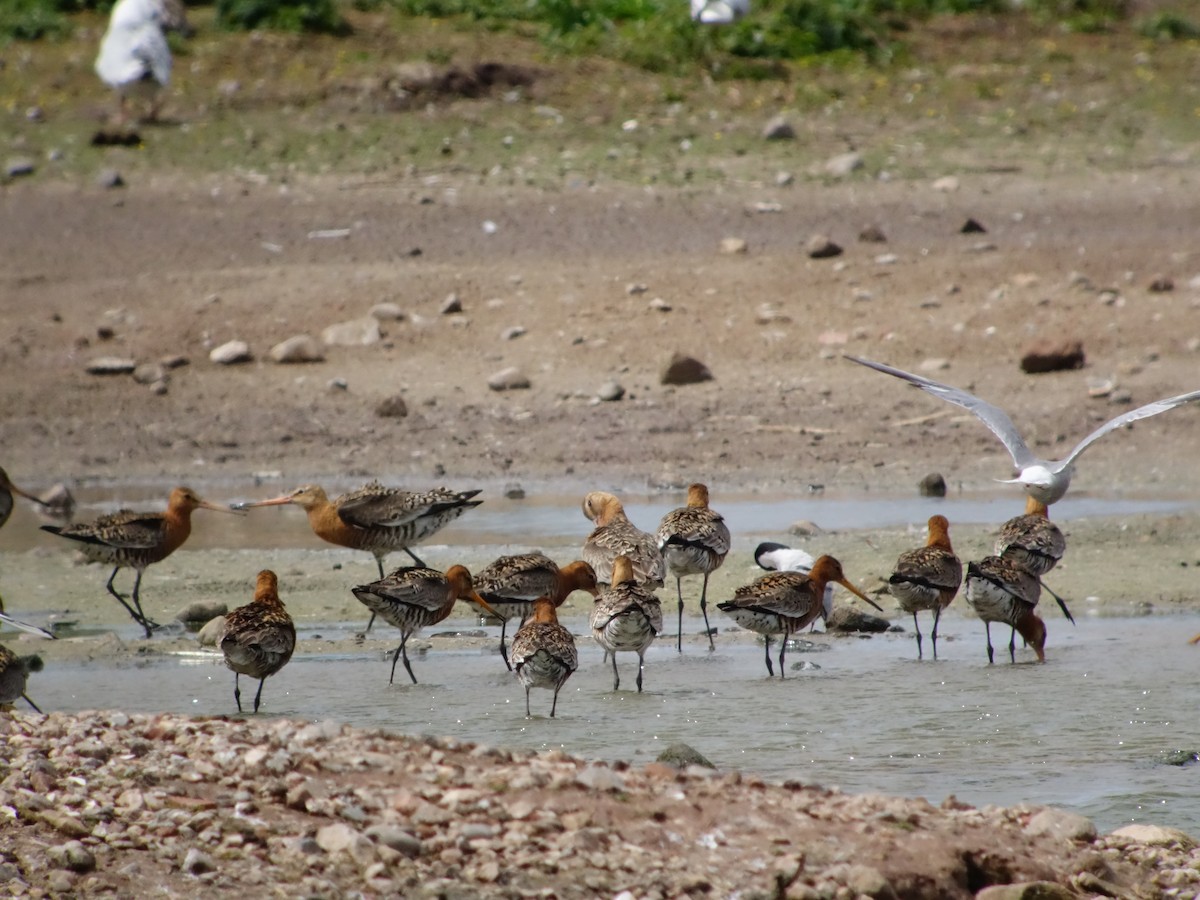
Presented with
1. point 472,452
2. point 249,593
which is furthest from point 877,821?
point 472,452

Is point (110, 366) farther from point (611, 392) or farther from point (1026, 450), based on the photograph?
point (1026, 450)

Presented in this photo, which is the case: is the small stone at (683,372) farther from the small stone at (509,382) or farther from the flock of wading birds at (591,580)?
the flock of wading birds at (591,580)

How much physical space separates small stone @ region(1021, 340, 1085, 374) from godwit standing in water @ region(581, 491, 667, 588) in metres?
5.84

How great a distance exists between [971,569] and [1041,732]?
5.44 feet

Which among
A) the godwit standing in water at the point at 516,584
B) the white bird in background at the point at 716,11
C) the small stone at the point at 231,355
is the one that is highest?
the white bird in background at the point at 716,11

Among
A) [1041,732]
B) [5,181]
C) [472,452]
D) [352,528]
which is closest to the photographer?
[1041,732]

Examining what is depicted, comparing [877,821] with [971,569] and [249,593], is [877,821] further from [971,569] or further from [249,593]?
[249,593]

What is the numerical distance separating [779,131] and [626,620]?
45.2ft

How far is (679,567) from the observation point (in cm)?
1038

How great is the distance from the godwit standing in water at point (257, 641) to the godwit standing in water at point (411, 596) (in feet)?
1.94

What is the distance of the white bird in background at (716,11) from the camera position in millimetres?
24516

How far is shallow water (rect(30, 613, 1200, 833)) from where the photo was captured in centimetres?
726

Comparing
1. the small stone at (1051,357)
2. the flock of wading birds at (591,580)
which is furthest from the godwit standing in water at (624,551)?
the small stone at (1051,357)

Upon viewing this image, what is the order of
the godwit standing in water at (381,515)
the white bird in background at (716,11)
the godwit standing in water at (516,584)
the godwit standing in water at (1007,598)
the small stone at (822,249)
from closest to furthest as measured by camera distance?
the godwit standing in water at (1007,598) → the godwit standing in water at (516,584) → the godwit standing in water at (381,515) → the small stone at (822,249) → the white bird in background at (716,11)
